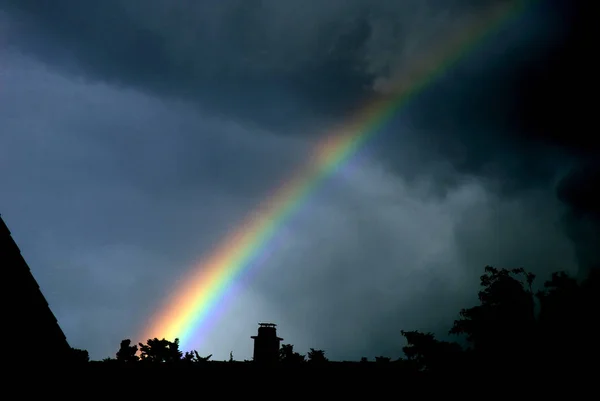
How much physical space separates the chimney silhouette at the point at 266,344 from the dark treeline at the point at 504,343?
0.66 metres

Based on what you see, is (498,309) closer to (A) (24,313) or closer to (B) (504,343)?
(B) (504,343)

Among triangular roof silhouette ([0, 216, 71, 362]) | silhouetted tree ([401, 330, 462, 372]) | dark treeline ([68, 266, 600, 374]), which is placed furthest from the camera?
silhouetted tree ([401, 330, 462, 372])

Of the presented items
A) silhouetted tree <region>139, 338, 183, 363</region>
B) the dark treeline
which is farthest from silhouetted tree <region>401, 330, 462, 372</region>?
silhouetted tree <region>139, 338, 183, 363</region>

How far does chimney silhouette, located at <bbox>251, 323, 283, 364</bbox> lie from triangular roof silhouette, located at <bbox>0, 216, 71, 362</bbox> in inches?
578

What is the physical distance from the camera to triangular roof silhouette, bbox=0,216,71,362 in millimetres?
4730

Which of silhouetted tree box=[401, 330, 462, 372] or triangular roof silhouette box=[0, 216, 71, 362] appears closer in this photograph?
triangular roof silhouette box=[0, 216, 71, 362]

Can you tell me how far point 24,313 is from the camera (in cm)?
495

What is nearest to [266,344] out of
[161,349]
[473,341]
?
[161,349]

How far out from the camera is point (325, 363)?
1474 centimetres

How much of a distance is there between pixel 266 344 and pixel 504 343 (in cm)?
1283

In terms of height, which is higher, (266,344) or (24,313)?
(266,344)

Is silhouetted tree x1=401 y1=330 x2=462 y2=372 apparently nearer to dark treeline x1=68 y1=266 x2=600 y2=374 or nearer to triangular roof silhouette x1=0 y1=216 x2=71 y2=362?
dark treeline x1=68 y1=266 x2=600 y2=374

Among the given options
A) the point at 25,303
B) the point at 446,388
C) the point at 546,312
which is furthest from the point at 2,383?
the point at 546,312

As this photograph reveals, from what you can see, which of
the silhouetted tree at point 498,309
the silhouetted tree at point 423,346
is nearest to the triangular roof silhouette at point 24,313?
the silhouetted tree at point 423,346
